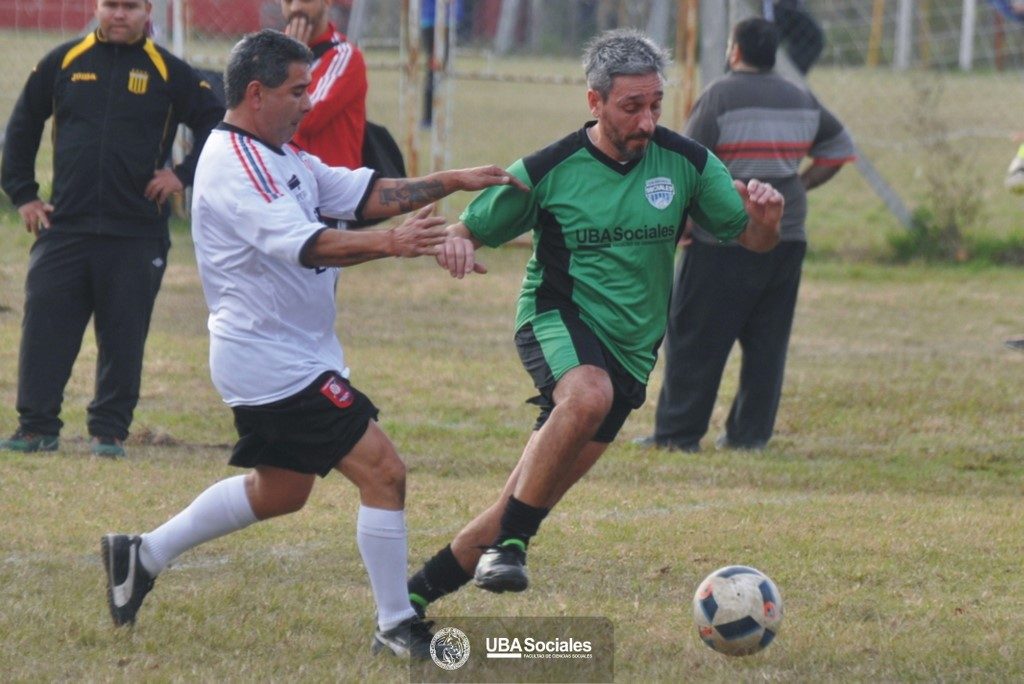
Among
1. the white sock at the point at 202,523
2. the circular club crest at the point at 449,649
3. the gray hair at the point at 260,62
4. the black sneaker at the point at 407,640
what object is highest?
the gray hair at the point at 260,62

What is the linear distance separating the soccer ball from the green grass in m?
0.08

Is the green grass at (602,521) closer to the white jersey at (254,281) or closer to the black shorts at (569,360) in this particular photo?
the black shorts at (569,360)

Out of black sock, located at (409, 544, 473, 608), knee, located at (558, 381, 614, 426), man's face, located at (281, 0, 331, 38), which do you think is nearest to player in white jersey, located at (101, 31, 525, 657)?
black sock, located at (409, 544, 473, 608)

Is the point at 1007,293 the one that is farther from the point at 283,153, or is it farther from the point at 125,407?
the point at 283,153

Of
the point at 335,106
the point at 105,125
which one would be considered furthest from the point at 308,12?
the point at 105,125

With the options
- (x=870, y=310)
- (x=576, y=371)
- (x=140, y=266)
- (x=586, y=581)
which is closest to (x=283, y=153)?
(x=576, y=371)

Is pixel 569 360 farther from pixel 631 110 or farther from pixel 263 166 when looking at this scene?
pixel 263 166

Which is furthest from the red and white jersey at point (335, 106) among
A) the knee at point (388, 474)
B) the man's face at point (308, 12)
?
the knee at point (388, 474)

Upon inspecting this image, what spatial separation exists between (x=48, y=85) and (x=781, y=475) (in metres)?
4.03

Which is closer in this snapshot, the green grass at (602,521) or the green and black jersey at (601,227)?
the green grass at (602,521)

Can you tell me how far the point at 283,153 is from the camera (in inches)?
200

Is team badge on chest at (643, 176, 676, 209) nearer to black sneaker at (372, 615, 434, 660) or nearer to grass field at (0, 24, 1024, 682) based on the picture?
grass field at (0, 24, 1024, 682)

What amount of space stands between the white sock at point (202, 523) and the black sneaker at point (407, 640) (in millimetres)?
596

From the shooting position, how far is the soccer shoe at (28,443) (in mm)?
8008
